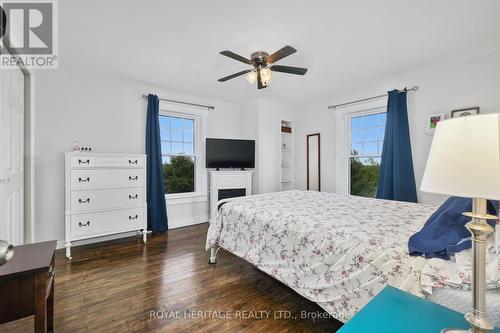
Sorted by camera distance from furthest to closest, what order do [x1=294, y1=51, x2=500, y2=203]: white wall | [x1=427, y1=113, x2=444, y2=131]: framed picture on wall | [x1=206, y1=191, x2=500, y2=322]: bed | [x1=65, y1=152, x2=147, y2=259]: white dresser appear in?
[x1=427, y1=113, x2=444, y2=131]: framed picture on wall → [x1=65, y1=152, x2=147, y2=259]: white dresser → [x1=294, y1=51, x2=500, y2=203]: white wall → [x1=206, y1=191, x2=500, y2=322]: bed

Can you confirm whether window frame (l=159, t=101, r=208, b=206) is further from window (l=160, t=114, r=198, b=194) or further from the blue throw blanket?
the blue throw blanket

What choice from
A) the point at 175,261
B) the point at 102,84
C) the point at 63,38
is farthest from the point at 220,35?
the point at 175,261

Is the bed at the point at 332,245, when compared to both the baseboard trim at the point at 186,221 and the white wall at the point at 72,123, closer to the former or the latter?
the baseboard trim at the point at 186,221

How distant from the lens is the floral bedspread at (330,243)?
1.31 m

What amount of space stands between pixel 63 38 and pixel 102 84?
105cm

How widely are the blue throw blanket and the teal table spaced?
37 centimetres

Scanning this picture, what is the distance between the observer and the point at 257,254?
6.77 ft

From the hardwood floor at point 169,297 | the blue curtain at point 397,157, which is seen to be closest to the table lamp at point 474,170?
the hardwood floor at point 169,297

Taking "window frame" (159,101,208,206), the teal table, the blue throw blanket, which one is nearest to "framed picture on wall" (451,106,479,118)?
the blue throw blanket

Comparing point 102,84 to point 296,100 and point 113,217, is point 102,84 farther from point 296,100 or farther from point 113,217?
point 296,100

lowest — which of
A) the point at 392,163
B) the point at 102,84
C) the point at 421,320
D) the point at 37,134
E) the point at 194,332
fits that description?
the point at 194,332

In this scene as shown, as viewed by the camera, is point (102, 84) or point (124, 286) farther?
point (102, 84)

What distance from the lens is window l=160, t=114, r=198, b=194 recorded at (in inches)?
162

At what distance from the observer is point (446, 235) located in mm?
1221
